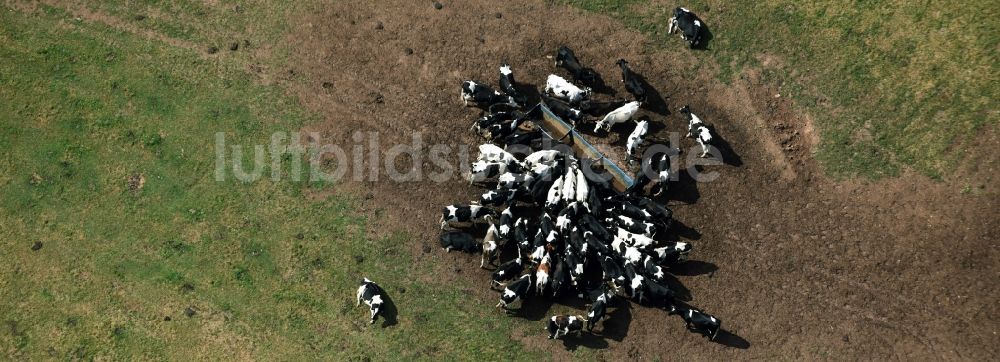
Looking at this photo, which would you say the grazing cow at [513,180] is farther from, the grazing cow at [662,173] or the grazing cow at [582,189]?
the grazing cow at [662,173]

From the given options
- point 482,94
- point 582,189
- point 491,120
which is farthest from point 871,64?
point 482,94

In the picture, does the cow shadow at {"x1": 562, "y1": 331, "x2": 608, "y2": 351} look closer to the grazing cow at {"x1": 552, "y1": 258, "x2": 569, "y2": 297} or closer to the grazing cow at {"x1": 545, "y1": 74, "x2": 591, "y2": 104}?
the grazing cow at {"x1": 552, "y1": 258, "x2": 569, "y2": 297}

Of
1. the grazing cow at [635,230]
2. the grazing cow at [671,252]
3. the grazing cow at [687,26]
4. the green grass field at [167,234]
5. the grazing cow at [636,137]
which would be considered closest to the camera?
the green grass field at [167,234]

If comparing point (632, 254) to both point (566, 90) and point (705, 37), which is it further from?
point (705, 37)

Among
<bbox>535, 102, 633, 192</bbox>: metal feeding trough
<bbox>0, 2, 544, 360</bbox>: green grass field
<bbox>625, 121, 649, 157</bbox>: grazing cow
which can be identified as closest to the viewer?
<bbox>0, 2, 544, 360</bbox>: green grass field

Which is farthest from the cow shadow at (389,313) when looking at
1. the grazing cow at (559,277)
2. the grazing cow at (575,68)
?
the grazing cow at (575,68)

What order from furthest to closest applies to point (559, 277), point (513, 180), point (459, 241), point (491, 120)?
1. point (491, 120)
2. point (513, 180)
3. point (459, 241)
4. point (559, 277)

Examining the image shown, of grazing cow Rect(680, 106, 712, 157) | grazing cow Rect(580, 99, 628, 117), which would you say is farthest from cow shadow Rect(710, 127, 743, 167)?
→ grazing cow Rect(580, 99, 628, 117)
